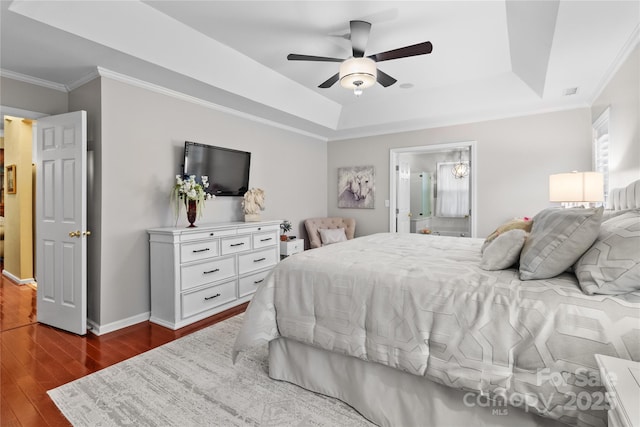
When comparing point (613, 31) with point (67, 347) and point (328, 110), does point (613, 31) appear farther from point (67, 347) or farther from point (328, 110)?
point (67, 347)

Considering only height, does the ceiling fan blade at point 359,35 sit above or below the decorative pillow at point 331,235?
above

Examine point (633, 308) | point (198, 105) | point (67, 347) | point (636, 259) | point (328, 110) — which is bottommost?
point (67, 347)

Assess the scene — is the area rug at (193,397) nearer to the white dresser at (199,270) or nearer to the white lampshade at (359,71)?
the white dresser at (199,270)

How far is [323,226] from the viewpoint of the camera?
5.73m

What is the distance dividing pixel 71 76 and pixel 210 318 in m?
2.82

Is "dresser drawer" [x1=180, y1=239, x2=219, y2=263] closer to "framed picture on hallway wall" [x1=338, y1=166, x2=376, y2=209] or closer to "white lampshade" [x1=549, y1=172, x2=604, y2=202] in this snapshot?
"framed picture on hallway wall" [x1=338, y1=166, x2=376, y2=209]

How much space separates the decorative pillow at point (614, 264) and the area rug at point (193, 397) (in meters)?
1.32

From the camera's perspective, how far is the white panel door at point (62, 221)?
2.91 m

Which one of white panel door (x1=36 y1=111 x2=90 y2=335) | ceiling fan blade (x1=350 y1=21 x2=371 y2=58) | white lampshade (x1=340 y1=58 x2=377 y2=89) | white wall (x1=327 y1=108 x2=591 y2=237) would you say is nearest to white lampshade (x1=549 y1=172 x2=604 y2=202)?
white wall (x1=327 y1=108 x2=591 y2=237)

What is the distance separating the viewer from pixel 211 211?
4.02 metres

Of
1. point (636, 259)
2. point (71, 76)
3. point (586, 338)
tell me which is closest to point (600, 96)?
point (636, 259)

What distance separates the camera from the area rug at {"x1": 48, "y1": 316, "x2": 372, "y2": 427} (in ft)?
5.82

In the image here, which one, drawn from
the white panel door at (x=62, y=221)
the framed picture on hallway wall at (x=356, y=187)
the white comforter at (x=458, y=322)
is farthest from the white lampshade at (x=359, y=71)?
the framed picture on hallway wall at (x=356, y=187)

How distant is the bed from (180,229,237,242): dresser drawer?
4.74 feet
